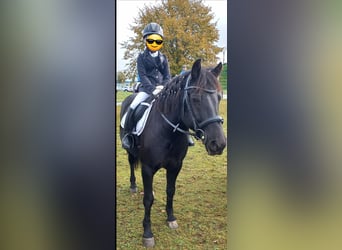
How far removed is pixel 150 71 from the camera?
2.29 m

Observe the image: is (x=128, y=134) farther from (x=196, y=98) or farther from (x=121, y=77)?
(x=196, y=98)

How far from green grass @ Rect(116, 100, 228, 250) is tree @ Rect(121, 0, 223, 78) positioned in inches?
16.1

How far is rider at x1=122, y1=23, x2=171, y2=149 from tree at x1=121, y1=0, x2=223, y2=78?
0.04 m

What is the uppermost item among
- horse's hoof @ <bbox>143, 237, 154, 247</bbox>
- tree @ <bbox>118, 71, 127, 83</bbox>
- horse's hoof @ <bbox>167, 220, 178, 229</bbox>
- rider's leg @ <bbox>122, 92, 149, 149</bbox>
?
tree @ <bbox>118, 71, 127, 83</bbox>

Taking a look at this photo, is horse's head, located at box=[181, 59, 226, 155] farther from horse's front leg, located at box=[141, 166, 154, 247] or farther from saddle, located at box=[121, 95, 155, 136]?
horse's front leg, located at box=[141, 166, 154, 247]

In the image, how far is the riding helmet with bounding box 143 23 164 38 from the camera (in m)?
2.26

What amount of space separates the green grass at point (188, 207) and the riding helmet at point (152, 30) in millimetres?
664

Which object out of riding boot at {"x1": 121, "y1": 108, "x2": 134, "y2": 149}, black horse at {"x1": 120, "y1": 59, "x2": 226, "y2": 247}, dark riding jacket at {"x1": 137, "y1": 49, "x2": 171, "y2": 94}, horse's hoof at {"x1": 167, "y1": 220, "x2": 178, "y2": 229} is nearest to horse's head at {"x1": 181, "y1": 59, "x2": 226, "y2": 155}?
black horse at {"x1": 120, "y1": 59, "x2": 226, "y2": 247}

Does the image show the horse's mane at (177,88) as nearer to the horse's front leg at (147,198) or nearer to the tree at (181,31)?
the tree at (181,31)

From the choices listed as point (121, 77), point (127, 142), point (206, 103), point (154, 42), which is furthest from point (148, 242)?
point (154, 42)

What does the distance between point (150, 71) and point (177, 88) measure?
0.22 m

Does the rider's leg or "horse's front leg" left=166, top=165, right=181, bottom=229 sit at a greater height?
the rider's leg

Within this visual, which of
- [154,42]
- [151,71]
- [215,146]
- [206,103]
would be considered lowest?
[215,146]
